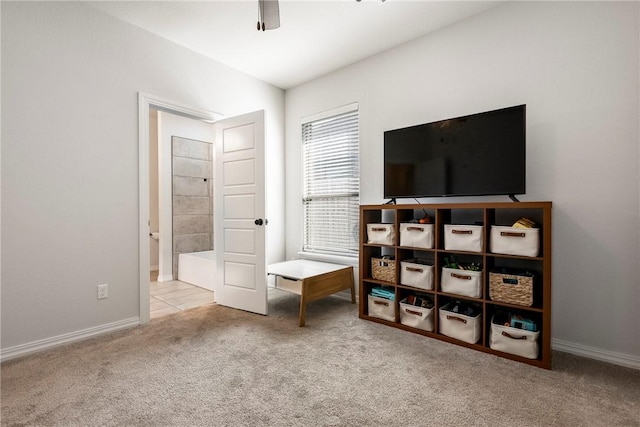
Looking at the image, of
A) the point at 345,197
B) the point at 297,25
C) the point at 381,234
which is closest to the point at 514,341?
the point at 381,234

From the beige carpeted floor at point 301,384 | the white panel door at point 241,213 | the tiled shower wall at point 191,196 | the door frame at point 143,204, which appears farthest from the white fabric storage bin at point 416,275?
the tiled shower wall at point 191,196

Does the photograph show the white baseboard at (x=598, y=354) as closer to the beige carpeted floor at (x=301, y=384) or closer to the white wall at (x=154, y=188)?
the beige carpeted floor at (x=301, y=384)

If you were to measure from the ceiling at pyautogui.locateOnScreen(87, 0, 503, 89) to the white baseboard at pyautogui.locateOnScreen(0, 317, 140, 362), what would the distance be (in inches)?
103

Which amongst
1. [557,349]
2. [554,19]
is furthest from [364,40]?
[557,349]

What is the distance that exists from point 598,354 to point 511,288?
750 millimetres

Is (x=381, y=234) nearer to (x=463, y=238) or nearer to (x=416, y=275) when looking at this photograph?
(x=416, y=275)

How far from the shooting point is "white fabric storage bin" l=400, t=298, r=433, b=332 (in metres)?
2.51

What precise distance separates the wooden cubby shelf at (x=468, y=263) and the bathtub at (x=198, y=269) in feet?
7.14

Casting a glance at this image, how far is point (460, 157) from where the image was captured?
8.05 ft

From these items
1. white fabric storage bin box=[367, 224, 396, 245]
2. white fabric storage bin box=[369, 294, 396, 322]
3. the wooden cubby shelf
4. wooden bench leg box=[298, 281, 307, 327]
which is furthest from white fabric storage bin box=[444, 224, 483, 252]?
wooden bench leg box=[298, 281, 307, 327]

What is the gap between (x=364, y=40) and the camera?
3.03m

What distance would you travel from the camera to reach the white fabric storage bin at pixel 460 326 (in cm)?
227

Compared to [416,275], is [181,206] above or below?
above

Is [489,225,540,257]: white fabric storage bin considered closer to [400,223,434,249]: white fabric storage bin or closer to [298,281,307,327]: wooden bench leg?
[400,223,434,249]: white fabric storage bin
